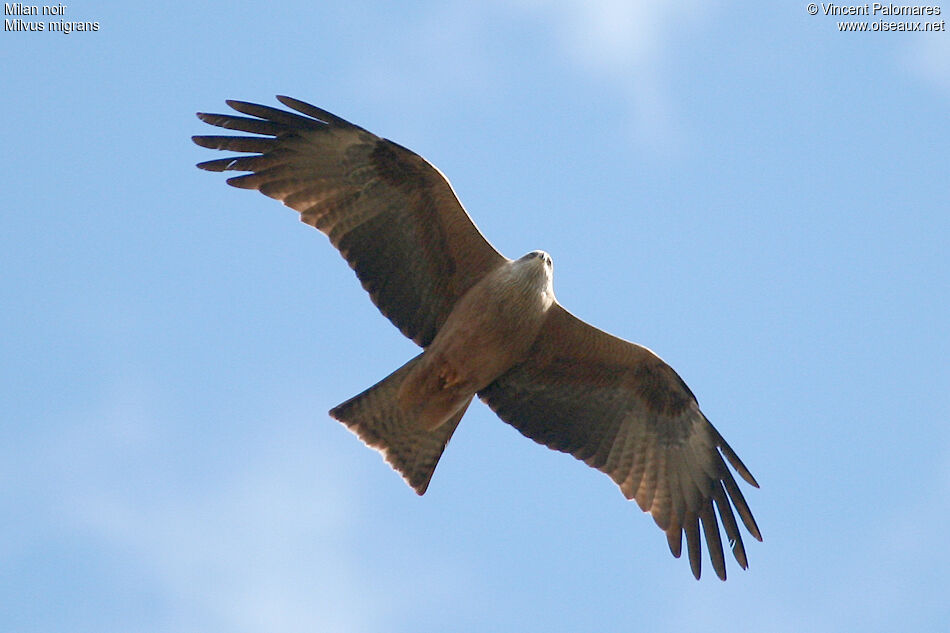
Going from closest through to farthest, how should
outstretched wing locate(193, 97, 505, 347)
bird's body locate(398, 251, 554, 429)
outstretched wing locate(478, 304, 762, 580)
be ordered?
bird's body locate(398, 251, 554, 429), outstretched wing locate(193, 97, 505, 347), outstretched wing locate(478, 304, 762, 580)

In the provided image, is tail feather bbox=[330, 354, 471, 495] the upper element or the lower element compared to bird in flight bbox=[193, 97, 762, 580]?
lower

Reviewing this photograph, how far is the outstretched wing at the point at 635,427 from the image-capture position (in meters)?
12.4

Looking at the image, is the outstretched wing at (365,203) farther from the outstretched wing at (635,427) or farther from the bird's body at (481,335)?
the outstretched wing at (635,427)

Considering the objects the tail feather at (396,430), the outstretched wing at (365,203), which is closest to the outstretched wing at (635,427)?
the tail feather at (396,430)

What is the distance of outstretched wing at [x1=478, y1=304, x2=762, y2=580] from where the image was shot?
40.8ft

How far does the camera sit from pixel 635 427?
12.9 metres

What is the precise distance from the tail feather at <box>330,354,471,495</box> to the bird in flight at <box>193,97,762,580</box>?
0.01 m

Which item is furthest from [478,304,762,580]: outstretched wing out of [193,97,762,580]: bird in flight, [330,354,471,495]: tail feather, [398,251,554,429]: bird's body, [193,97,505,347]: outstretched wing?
[193,97,505,347]: outstretched wing

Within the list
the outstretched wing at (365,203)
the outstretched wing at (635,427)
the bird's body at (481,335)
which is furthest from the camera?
the outstretched wing at (635,427)

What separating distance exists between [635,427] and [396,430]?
2241 millimetres

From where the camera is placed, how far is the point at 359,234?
477 inches

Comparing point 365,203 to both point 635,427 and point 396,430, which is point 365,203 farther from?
point 635,427

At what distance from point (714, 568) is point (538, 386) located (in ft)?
7.62

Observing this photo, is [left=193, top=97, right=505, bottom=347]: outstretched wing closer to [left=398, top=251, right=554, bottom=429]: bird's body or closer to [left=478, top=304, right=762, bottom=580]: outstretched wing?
[left=398, top=251, right=554, bottom=429]: bird's body
